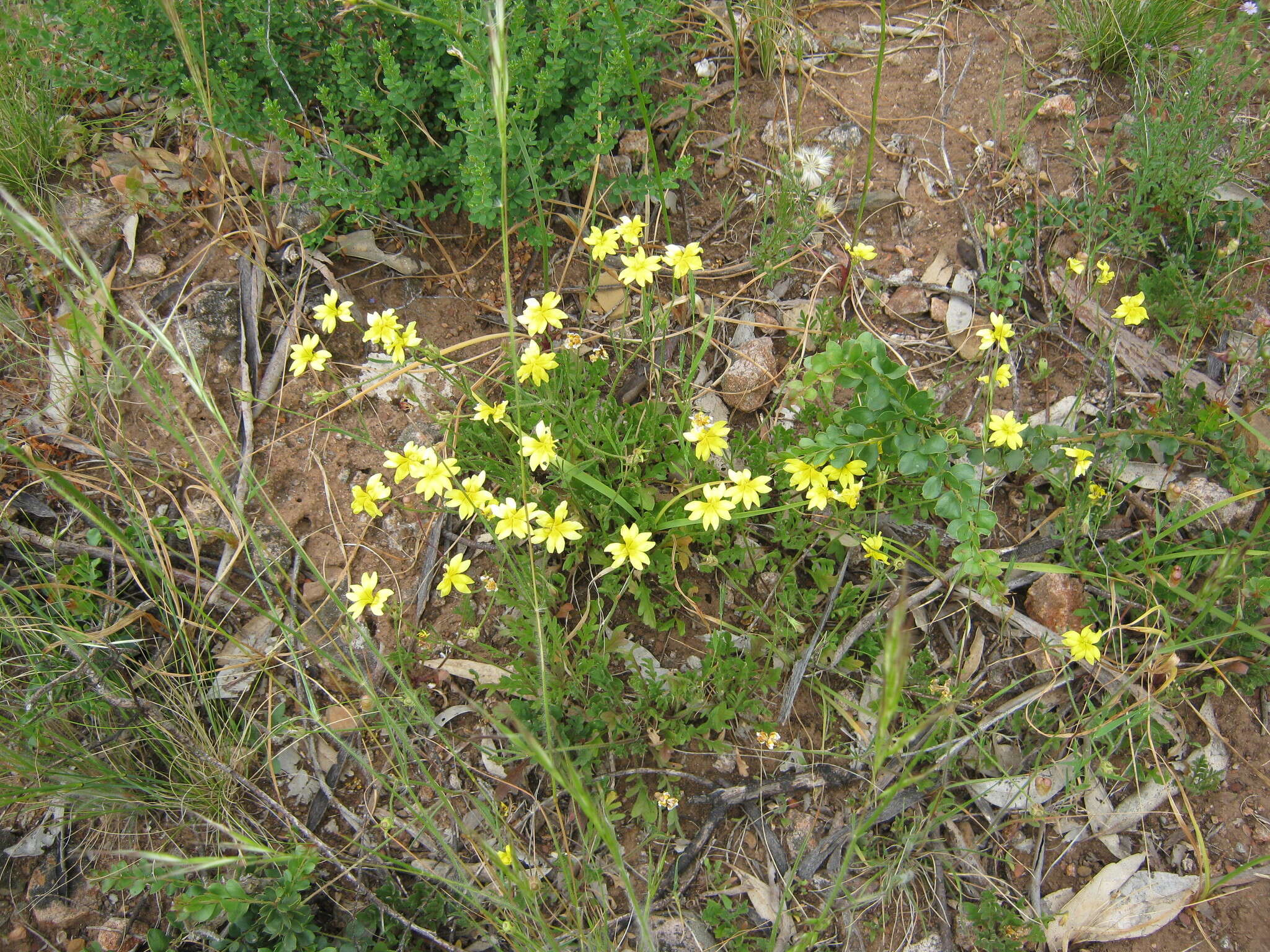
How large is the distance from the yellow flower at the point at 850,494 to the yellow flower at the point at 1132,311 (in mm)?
1295

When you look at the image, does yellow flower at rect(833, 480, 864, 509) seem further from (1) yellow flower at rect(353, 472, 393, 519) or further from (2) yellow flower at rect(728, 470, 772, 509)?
(1) yellow flower at rect(353, 472, 393, 519)

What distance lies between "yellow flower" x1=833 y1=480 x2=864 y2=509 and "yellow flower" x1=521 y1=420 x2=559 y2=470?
3.17ft

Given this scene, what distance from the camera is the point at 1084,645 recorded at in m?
2.61

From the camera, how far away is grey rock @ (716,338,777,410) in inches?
129

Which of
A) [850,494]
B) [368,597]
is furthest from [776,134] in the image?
[368,597]

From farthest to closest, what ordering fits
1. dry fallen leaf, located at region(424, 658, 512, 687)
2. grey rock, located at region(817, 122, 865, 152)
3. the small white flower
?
1. grey rock, located at region(817, 122, 865, 152)
2. the small white flower
3. dry fallen leaf, located at region(424, 658, 512, 687)

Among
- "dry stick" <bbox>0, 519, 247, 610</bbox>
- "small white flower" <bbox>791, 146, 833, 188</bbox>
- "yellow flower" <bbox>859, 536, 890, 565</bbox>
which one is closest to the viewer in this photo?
"yellow flower" <bbox>859, 536, 890, 565</bbox>

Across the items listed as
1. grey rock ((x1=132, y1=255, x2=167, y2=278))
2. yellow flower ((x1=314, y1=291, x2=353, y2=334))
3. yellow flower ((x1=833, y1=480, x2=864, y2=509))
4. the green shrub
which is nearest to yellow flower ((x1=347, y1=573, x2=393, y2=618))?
yellow flower ((x1=314, y1=291, x2=353, y2=334))

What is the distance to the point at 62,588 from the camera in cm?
283

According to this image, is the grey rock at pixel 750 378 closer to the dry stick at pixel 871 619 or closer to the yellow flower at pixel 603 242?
the yellow flower at pixel 603 242

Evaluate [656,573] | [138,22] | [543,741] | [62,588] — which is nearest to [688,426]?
[656,573]

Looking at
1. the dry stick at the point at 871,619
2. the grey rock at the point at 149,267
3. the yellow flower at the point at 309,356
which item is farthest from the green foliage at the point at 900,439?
the grey rock at the point at 149,267

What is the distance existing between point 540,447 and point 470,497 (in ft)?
0.95

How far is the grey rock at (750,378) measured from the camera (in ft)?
10.8
